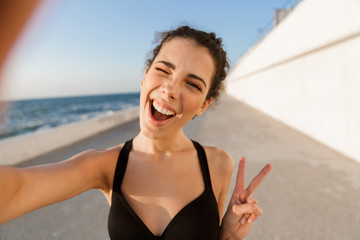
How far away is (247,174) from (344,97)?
11.7ft

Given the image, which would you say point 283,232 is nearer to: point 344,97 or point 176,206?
point 176,206

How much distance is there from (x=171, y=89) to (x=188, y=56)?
233mm

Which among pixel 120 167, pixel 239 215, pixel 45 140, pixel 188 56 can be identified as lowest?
pixel 45 140

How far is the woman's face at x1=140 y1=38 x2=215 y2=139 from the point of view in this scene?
1.36m

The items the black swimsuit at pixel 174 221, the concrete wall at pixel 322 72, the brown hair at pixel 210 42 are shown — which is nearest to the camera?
the black swimsuit at pixel 174 221

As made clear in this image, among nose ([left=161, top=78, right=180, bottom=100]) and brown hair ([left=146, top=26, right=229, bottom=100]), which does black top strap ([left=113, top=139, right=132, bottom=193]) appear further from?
brown hair ([left=146, top=26, right=229, bottom=100])

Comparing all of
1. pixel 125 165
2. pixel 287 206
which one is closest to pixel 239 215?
pixel 125 165

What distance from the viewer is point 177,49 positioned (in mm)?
1415

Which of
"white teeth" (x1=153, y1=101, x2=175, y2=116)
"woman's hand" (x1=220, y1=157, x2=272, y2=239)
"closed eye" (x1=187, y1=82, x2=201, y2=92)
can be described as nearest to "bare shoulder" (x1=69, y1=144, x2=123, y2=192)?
"white teeth" (x1=153, y1=101, x2=175, y2=116)

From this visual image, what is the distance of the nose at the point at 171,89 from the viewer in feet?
4.42

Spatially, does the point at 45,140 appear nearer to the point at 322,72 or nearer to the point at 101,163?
the point at 101,163

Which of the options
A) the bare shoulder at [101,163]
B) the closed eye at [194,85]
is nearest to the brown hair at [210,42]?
the closed eye at [194,85]

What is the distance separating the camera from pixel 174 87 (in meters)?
1.36

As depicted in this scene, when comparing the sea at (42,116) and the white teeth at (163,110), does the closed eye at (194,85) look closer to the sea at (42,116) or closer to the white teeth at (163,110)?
the white teeth at (163,110)
